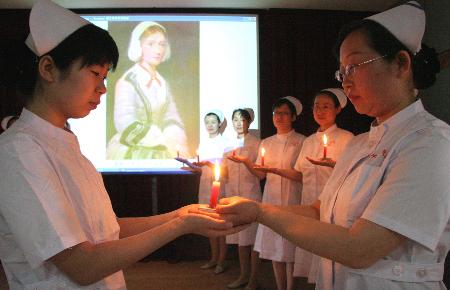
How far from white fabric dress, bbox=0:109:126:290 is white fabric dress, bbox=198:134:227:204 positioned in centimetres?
296

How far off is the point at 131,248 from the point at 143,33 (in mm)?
3858

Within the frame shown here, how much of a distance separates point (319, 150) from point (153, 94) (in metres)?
2.19

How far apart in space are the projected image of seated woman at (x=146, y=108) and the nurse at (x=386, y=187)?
125 inches

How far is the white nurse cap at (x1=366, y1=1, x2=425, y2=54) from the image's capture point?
1.17 metres

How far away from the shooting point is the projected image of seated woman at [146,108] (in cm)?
437

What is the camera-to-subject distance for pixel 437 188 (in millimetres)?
992

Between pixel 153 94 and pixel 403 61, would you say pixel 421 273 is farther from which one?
pixel 153 94

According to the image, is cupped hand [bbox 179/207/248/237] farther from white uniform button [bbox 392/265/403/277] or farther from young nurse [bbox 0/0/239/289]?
white uniform button [bbox 392/265/403/277]

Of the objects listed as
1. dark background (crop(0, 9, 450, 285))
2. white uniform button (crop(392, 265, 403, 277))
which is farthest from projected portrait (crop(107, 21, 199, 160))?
white uniform button (crop(392, 265, 403, 277))

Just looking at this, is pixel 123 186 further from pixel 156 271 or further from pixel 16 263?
pixel 16 263

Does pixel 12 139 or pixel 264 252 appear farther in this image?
pixel 264 252

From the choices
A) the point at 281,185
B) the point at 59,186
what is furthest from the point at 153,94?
the point at 59,186

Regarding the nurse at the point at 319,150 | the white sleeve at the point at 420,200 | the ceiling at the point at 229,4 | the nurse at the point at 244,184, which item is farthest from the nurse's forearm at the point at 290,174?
the ceiling at the point at 229,4

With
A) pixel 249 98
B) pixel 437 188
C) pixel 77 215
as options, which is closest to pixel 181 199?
pixel 249 98
